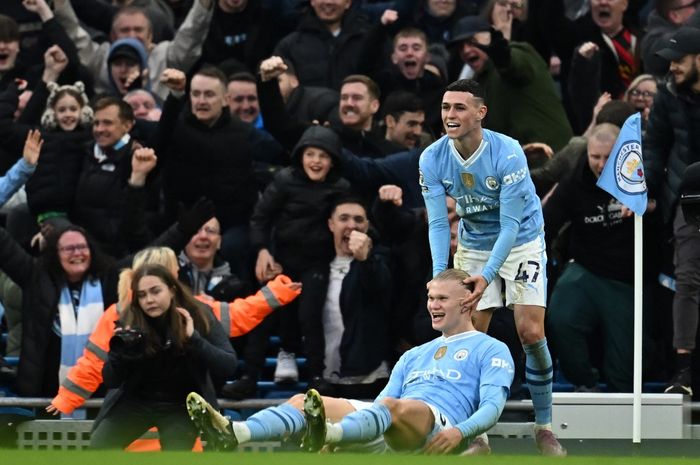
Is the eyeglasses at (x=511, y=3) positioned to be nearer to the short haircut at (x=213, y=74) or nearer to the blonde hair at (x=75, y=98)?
the short haircut at (x=213, y=74)

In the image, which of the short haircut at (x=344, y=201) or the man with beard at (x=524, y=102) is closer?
the short haircut at (x=344, y=201)

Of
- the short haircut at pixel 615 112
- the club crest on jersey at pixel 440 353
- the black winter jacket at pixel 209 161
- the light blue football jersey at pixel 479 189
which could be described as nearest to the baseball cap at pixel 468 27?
the short haircut at pixel 615 112

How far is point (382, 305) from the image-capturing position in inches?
498

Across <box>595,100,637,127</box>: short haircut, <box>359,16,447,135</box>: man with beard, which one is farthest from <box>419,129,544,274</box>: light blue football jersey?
<box>359,16,447,135</box>: man with beard

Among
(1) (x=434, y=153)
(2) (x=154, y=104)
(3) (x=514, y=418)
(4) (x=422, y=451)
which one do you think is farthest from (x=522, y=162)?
(2) (x=154, y=104)

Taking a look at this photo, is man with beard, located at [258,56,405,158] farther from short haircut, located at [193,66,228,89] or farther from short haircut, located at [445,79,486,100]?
short haircut, located at [445,79,486,100]

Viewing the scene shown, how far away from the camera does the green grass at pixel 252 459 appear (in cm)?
727

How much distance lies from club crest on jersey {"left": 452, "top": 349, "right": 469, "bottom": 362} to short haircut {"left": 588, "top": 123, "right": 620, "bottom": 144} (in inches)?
132

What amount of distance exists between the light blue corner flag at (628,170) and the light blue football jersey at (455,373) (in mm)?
1533

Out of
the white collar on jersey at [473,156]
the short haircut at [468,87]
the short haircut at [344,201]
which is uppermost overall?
the short haircut at [468,87]

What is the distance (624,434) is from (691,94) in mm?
2612

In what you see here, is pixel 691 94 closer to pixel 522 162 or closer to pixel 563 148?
pixel 563 148

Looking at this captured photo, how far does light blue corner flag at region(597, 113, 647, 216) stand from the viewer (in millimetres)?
10578

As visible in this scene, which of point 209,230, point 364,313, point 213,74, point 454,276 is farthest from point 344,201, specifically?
point 454,276
